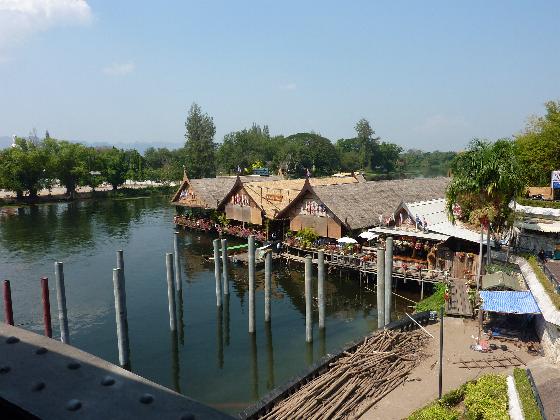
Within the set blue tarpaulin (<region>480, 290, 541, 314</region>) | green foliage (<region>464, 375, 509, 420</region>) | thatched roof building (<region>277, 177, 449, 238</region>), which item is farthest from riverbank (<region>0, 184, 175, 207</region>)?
green foliage (<region>464, 375, 509, 420</region>)

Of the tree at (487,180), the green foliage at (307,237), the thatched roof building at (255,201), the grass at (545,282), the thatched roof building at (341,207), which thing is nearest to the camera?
the grass at (545,282)

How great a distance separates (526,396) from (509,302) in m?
8.22

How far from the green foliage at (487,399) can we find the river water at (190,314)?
903cm

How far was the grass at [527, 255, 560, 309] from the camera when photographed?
61.7 feet

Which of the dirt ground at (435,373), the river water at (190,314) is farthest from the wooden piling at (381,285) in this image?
the river water at (190,314)

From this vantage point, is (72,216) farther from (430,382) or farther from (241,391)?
(430,382)

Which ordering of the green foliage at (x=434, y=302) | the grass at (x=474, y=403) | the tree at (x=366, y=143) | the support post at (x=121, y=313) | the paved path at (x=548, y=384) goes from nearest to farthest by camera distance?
the paved path at (x=548, y=384) → the grass at (x=474, y=403) → the support post at (x=121, y=313) → the green foliage at (x=434, y=302) → the tree at (x=366, y=143)

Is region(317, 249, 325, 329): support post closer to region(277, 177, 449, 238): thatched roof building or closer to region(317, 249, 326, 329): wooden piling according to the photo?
region(317, 249, 326, 329): wooden piling

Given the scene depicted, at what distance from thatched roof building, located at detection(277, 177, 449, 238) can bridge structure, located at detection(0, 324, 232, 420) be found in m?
35.6

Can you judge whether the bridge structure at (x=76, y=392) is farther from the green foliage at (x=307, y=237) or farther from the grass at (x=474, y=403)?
the green foliage at (x=307, y=237)

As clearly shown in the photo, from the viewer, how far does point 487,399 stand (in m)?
15.7

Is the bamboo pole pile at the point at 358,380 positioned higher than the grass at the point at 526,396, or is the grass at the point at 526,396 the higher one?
the grass at the point at 526,396

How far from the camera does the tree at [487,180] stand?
84.5 feet

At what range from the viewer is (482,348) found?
2111cm
